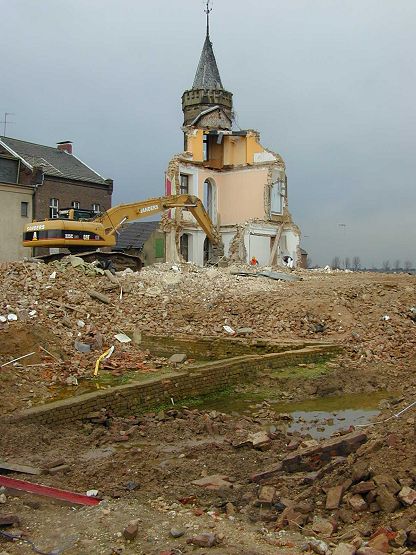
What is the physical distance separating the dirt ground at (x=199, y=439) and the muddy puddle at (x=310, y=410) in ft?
0.58

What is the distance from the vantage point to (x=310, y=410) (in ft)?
34.5

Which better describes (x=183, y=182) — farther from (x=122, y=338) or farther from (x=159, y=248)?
(x=122, y=338)

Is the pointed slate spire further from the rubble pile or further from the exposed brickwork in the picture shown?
the exposed brickwork

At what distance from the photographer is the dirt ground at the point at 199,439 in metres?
5.04

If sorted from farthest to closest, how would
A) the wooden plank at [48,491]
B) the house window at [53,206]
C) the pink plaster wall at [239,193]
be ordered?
the house window at [53,206]
the pink plaster wall at [239,193]
the wooden plank at [48,491]

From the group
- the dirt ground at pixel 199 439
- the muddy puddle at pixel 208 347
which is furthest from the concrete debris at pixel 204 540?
the muddy puddle at pixel 208 347

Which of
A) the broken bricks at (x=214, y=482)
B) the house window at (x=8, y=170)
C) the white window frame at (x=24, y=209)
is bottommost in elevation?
the broken bricks at (x=214, y=482)

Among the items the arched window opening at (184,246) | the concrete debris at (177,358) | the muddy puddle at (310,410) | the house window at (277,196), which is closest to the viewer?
the muddy puddle at (310,410)

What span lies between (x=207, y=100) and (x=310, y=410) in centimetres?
2847

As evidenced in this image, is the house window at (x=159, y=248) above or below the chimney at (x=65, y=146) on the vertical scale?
below

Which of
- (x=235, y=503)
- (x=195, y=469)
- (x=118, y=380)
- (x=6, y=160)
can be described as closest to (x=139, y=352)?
(x=118, y=380)

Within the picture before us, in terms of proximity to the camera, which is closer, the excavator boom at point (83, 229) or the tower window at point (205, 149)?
the excavator boom at point (83, 229)

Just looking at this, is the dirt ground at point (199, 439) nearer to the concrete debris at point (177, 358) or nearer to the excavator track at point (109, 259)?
the concrete debris at point (177, 358)

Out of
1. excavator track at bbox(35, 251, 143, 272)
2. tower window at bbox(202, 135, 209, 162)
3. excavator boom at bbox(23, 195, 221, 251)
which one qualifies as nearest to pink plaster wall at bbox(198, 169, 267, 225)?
tower window at bbox(202, 135, 209, 162)
